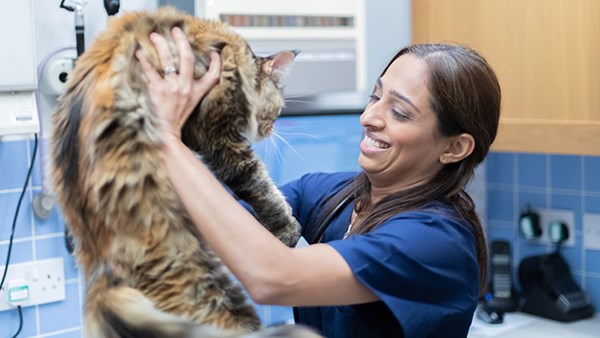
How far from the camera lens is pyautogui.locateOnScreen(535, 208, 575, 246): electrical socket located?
269cm

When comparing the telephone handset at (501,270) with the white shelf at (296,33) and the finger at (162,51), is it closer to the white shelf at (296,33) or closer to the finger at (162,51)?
the white shelf at (296,33)

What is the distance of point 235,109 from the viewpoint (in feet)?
3.59

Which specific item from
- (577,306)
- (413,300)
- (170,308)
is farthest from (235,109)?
(577,306)

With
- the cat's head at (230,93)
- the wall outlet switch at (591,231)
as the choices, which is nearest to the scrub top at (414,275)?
the cat's head at (230,93)

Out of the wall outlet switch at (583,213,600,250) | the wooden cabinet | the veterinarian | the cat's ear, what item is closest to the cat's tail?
the veterinarian

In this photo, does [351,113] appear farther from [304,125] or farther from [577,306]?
[577,306]

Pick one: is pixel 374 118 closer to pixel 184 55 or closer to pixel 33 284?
pixel 184 55

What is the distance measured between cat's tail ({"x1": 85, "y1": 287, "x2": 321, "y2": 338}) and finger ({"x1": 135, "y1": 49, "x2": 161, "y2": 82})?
276 millimetres

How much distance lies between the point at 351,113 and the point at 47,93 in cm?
95

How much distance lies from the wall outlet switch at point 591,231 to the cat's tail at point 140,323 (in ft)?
6.34

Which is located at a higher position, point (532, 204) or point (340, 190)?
point (340, 190)

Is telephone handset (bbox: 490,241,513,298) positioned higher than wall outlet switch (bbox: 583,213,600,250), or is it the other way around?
wall outlet switch (bbox: 583,213,600,250)

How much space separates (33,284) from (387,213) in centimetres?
115

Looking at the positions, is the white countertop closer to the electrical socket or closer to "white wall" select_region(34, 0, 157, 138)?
the electrical socket
